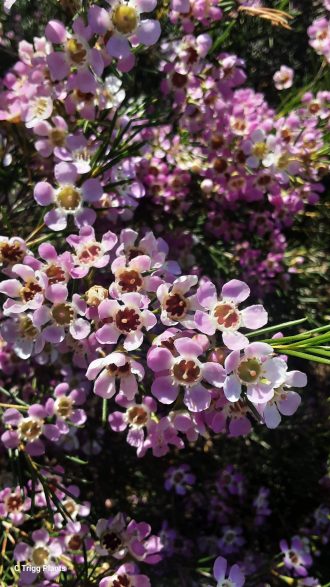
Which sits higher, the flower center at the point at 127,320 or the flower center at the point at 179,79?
the flower center at the point at 179,79

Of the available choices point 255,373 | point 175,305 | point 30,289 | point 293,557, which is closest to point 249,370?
point 255,373

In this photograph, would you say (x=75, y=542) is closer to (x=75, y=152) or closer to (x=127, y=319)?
(x=127, y=319)

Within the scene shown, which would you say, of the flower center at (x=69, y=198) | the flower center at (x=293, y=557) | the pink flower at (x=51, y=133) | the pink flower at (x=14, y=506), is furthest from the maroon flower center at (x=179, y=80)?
the flower center at (x=293, y=557)

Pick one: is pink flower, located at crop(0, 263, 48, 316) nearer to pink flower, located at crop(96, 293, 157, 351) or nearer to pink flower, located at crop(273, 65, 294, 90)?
pink flower, located at crop(96, 293, 157, 351)

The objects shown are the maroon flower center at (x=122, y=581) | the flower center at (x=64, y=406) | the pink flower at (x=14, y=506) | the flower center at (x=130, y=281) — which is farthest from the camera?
the pink flower at (x=14, y=506)

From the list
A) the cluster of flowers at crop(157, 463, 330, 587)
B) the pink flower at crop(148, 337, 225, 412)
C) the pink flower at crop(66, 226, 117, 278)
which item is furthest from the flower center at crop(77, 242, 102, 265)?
the cluster of flowers at crop(157, 463, 330, 587)

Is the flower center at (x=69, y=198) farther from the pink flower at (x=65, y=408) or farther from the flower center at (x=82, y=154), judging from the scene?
the pink flower at (x=65, y=408)
